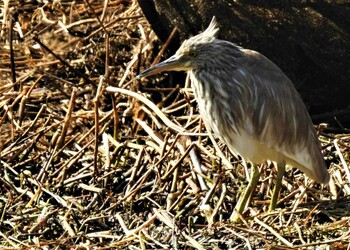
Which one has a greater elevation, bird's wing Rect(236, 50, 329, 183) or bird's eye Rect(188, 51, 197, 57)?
bird's eye Rect(188, 51, 197, 57)

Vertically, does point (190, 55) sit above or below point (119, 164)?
above

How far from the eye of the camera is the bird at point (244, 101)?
4.90m

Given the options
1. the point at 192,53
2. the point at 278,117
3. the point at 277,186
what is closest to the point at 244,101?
the point at 278,117

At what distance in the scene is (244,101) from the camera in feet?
16.1

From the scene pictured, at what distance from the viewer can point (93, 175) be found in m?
5.38

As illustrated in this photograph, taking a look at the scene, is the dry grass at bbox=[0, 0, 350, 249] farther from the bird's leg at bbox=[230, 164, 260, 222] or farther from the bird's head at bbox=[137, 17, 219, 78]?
the bird's head at bbox=[137, 17, 219, 78]

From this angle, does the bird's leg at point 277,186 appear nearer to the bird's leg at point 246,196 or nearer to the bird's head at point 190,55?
the bird's leg at point 246,196

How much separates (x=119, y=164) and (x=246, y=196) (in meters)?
0.90

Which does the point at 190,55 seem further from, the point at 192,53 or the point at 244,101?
the point at 244,101

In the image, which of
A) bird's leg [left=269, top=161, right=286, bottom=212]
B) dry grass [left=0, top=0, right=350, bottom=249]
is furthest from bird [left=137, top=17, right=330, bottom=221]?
dry grass [left=0, top=0, right=350, bottom=249]

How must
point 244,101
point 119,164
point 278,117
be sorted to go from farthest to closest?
point 119,164, point 278,117, point 244,101

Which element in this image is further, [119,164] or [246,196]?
[119,164]

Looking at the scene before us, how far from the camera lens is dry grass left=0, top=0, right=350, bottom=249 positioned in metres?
4.78

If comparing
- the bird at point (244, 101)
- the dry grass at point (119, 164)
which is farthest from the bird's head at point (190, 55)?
the dry grass at point (119, 164)
